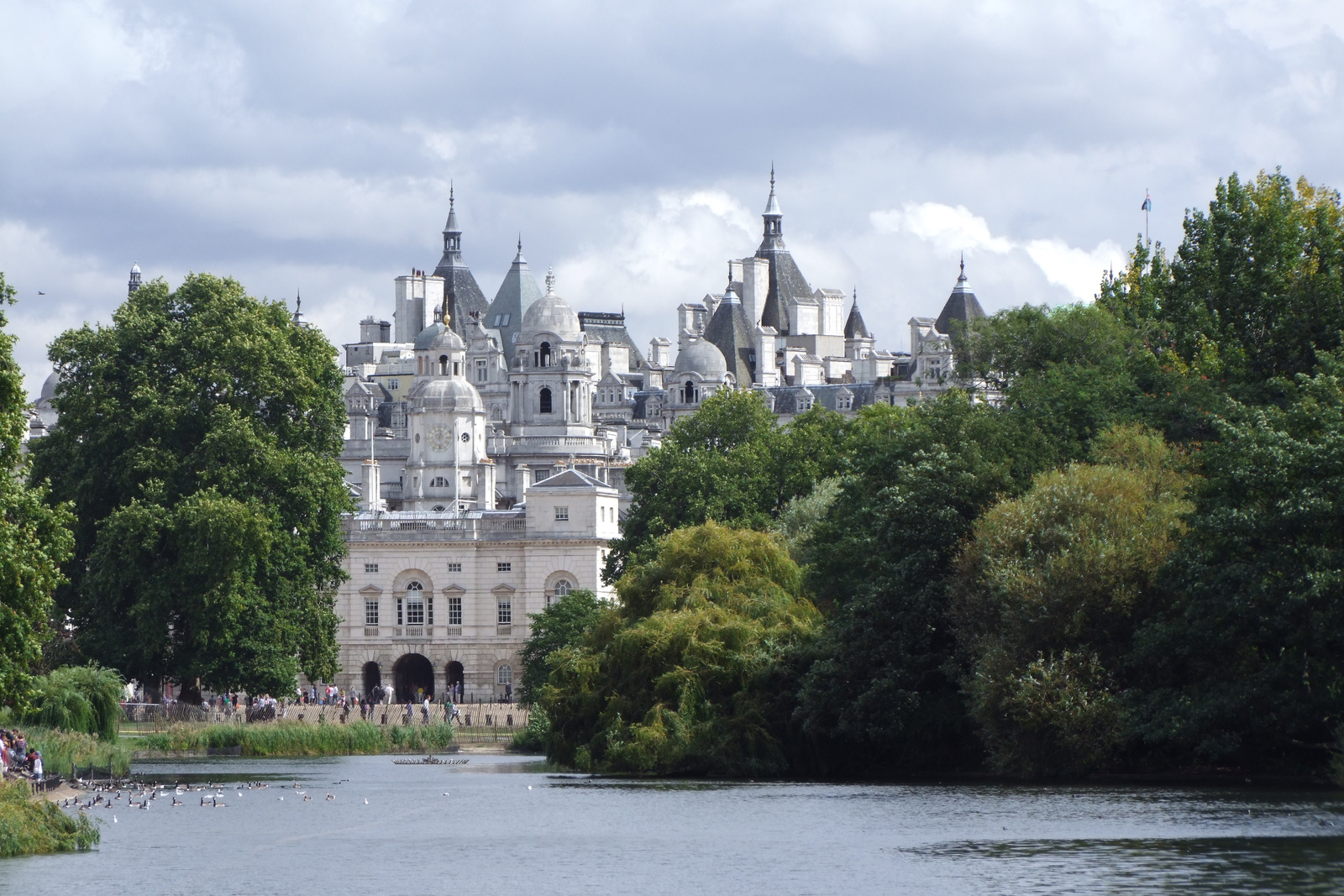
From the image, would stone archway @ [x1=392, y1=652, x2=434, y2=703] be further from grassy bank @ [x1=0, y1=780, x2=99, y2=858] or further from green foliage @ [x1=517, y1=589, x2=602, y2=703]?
grassy bank @ [x1=0, y1=780, x2=99, y2=858]

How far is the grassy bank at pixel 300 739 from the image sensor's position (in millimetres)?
62344

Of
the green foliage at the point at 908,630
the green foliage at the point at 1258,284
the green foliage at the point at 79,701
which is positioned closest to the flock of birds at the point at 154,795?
the green foliage at the point at 79,701

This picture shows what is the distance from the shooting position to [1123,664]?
4331 cm

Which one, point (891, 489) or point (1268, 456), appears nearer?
point (1268, 456)

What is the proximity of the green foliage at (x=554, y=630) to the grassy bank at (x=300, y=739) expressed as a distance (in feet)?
29.8

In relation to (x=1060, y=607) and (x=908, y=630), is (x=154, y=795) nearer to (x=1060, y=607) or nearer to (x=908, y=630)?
(x=908, y=630)

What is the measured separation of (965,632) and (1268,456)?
7183mm

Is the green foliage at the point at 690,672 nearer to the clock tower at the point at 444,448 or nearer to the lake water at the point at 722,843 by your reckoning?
the lake water at the point at 722,843

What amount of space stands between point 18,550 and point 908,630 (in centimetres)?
1787

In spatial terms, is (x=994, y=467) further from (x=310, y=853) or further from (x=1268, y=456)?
(x=310, y=853)

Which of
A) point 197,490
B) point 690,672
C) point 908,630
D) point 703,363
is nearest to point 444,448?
point 703,363

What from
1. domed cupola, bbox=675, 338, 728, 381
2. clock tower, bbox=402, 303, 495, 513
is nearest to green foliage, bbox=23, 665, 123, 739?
clock tower, bbox=402, 303, 495, 513

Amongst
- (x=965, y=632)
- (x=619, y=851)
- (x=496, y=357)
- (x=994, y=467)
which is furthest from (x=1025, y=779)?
(x=496, y=357)

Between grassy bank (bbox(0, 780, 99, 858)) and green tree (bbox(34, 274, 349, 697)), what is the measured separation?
2552 centimetres
